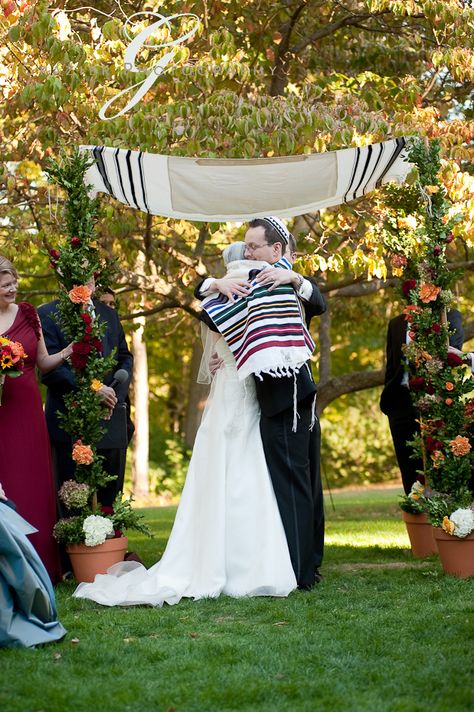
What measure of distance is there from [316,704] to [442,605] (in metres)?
2.01

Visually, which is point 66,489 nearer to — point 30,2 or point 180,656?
point 180,656

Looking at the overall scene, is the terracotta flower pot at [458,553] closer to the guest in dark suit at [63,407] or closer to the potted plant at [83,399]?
the potted plant at [83,399]

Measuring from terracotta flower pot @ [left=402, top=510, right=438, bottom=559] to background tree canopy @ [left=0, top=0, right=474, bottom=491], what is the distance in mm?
3269

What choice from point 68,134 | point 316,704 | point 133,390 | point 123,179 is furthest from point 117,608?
point 133,390

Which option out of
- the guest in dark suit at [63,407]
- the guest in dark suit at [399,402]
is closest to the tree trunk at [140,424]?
the guest in dark suit at [399,402]

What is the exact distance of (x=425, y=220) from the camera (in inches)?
282

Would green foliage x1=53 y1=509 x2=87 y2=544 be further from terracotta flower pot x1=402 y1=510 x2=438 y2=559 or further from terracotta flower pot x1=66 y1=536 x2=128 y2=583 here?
terracotta flower pot x1=402 y1=510 x2=438 y2=559

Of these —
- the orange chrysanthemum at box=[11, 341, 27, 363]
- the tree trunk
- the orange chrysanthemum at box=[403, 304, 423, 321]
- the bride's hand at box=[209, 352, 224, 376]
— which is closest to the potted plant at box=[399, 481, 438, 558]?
the orange chrysanthemum at box=[403, 304, 423, 321]

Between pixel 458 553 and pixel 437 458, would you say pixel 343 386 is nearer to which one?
pixel 437 458

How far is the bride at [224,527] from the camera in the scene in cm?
631

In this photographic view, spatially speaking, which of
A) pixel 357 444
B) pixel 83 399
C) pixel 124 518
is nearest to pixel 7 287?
pixel 83 399

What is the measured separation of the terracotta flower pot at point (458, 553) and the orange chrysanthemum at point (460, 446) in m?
0.53

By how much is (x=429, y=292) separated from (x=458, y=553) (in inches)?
69.7

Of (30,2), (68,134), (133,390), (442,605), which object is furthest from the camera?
(133,390)
